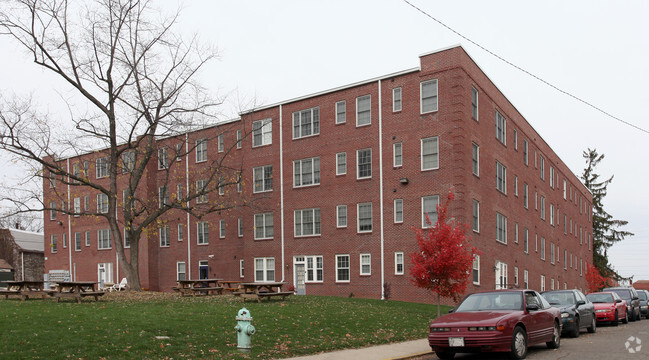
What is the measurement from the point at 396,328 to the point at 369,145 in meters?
17.8

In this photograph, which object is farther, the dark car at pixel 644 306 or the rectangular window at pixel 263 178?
the rectangular window at pixel 263 178

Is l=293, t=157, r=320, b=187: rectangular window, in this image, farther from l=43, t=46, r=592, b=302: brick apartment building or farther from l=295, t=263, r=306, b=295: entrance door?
l=295, t=263, r=306, b=295: entrance door

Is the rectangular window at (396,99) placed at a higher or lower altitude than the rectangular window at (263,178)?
higher

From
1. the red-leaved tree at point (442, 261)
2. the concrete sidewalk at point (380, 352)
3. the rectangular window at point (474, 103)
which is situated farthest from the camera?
the rectangular window at point (474, 103)

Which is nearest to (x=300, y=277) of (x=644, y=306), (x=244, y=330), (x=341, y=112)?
(x=341, y=112)

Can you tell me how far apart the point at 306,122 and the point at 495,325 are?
90.4 feet

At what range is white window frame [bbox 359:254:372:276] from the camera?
3556cm

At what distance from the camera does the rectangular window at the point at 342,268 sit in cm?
3662

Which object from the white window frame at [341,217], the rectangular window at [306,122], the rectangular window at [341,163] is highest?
the rectangular window at [306,122]

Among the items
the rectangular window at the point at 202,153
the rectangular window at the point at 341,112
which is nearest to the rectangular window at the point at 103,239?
the rectangular window at the point at 202,153

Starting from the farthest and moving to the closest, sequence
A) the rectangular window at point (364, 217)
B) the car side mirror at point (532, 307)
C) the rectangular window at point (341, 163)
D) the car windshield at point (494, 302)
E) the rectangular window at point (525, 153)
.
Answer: the rectangular window at point (525, 153)
the rectangular window at point (341, 163)
the rectangular window at point (364, 217)
the car windshield at point (494, 302)
the car side mirror at point (532, 307)

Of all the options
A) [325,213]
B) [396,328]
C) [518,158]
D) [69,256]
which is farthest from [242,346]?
[69,256]

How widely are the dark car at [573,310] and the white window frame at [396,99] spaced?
16.0 m

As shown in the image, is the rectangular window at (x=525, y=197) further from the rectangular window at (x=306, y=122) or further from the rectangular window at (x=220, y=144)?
the rectangular window at (x=220, y=144)
